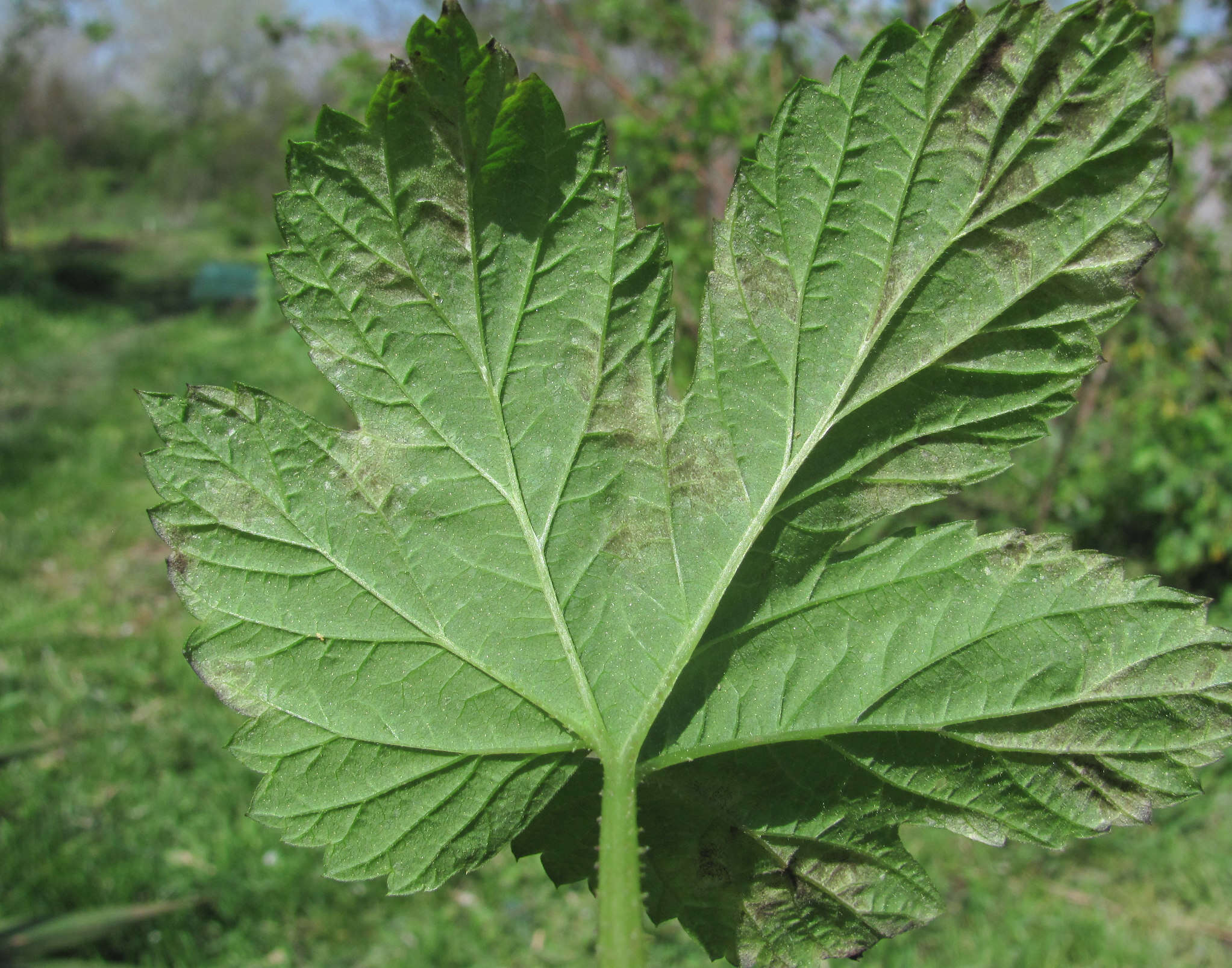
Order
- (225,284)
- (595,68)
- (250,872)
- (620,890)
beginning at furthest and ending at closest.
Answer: (225,284) < (595,68) < (250,872) < (620,890)

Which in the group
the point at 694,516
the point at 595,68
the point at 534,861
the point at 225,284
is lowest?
the point at 534,861

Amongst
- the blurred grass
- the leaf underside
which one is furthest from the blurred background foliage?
the leaf underside

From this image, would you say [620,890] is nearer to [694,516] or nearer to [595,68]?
[694,516]

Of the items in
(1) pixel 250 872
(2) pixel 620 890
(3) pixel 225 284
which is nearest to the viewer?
(2) pixel 620 890

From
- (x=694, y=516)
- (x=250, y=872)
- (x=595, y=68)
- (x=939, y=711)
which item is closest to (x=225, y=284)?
(x=595, y=68)

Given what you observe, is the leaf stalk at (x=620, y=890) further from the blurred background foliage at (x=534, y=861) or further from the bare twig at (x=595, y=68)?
the bare twig at (x=595, y=68)

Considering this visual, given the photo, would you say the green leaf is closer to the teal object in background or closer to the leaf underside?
the leaf underside

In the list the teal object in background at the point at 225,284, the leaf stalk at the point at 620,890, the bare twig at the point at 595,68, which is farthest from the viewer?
the teal object in background at the point at 225,284

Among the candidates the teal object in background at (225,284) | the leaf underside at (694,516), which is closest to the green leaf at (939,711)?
the leaf underside at (694,516)

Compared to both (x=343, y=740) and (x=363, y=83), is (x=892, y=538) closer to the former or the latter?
(x=343, y=740)

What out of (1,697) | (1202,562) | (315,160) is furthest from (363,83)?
A: (1202,562)
